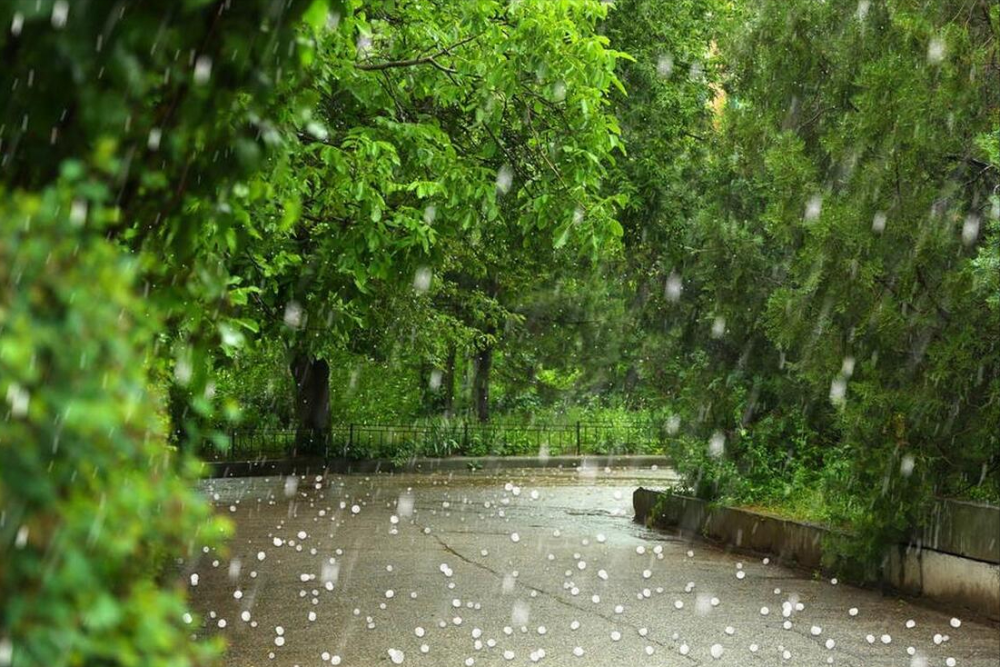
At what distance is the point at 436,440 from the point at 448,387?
5203 millimetres

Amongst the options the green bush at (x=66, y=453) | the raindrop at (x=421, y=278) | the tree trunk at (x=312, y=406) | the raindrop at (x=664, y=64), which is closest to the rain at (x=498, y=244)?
the green bush at (x=66, y=453)

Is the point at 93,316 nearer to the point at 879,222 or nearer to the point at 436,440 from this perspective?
the point at 879,222

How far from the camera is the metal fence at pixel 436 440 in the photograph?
1045 inches

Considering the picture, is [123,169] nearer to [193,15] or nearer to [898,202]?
[193,15]

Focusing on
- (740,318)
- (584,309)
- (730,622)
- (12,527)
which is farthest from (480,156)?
(584,309)

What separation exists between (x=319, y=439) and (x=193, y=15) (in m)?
24.0

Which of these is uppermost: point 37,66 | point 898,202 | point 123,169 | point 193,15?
point 898,202

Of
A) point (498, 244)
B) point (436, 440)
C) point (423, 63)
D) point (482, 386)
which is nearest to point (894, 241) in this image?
point (423, 63)

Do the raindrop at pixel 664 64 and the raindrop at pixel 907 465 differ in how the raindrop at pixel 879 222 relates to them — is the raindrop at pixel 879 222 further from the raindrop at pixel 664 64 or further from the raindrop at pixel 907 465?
the raindrop at pixel 664 64

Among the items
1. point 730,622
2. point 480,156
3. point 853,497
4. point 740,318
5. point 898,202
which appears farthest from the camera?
point 740,318

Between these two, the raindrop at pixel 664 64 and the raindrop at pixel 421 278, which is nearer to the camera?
the raindrop at pixel 421 278

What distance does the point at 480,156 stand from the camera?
11352 millimetres

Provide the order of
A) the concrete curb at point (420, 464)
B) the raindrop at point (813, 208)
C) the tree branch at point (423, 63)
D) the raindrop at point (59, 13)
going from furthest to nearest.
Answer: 1. the concrete curb at point (420, 464)
2. the tree branch at point (423, 63)
3. the raindrop at point (813, 208)
4. the raindrop at point (59, 13)

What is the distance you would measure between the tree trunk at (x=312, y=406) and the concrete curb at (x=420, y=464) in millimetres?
876
